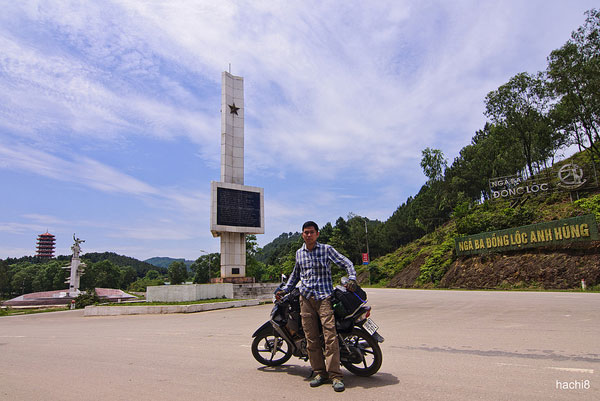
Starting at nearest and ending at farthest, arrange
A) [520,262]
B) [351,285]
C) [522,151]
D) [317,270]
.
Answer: [351,285] → [317,270] → [520,262] → [522,151]

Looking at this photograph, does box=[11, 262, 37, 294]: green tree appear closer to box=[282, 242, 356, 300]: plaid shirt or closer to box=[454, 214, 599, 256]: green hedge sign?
box=[454, 214, 599, 256]: green hedge sign

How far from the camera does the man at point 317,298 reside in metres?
3.86

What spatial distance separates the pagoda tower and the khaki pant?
7207 inches

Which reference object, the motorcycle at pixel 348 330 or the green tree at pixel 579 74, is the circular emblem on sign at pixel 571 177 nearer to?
the green tree at pixel 579 74

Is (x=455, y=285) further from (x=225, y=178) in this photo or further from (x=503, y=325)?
(x=503, y=325)

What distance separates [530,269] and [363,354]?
2302cm

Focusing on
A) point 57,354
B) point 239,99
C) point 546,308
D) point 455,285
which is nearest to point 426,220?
point 455,285

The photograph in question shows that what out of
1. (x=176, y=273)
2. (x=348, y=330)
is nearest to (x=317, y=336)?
(x=348, y=330)

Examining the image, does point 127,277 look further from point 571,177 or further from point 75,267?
point 571,177

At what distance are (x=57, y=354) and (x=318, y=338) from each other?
194 inches

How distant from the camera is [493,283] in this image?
961 inches

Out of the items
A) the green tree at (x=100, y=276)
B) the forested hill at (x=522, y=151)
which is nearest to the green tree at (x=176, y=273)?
the green tree at (x=100, y=276)

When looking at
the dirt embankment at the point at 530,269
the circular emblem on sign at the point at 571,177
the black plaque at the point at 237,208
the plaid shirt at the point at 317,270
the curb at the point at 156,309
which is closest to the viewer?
the plaid shirt at the point at 317,270

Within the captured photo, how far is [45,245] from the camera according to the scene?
154 meters
